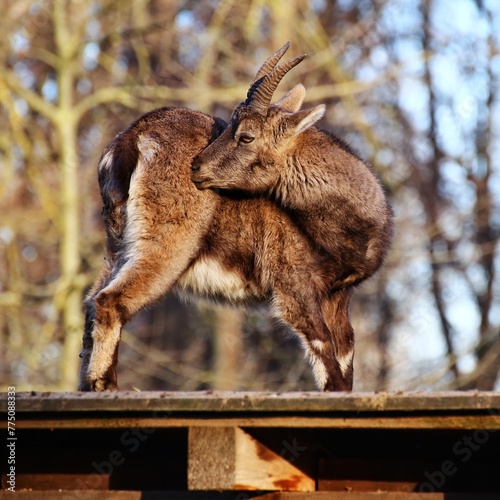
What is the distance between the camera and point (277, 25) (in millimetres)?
18609

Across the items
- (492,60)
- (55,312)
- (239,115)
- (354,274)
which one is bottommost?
(354,274)

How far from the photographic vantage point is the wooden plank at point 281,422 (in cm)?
428

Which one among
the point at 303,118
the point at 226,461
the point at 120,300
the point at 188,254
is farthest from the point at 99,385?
the point at 303,118

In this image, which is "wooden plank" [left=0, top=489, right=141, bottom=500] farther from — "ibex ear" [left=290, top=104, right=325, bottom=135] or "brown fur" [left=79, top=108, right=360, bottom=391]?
"ibex ear" [left=290, top=104, right=325, bottom=135]

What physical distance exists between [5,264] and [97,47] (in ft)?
14.3

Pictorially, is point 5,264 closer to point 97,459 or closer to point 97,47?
point 97,47

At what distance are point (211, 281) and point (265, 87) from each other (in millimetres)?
1444

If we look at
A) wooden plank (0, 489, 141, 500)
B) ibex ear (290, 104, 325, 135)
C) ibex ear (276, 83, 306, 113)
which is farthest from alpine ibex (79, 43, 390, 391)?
wooden plank (0, 489, 141, 500)

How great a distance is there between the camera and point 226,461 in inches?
172

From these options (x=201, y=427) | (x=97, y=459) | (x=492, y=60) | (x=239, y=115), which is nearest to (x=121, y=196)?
(x=239, y=115)

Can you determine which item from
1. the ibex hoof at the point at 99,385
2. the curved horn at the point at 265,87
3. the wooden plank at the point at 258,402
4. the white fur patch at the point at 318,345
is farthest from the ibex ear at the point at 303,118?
the wooden plank at the point at 258,402

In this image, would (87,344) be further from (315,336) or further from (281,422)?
(281,422)

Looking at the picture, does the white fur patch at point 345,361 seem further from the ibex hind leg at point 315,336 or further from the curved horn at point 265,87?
the curved horn at point 265,87

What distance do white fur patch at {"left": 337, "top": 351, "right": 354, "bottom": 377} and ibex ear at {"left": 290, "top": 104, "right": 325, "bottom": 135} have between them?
1.60 metres
